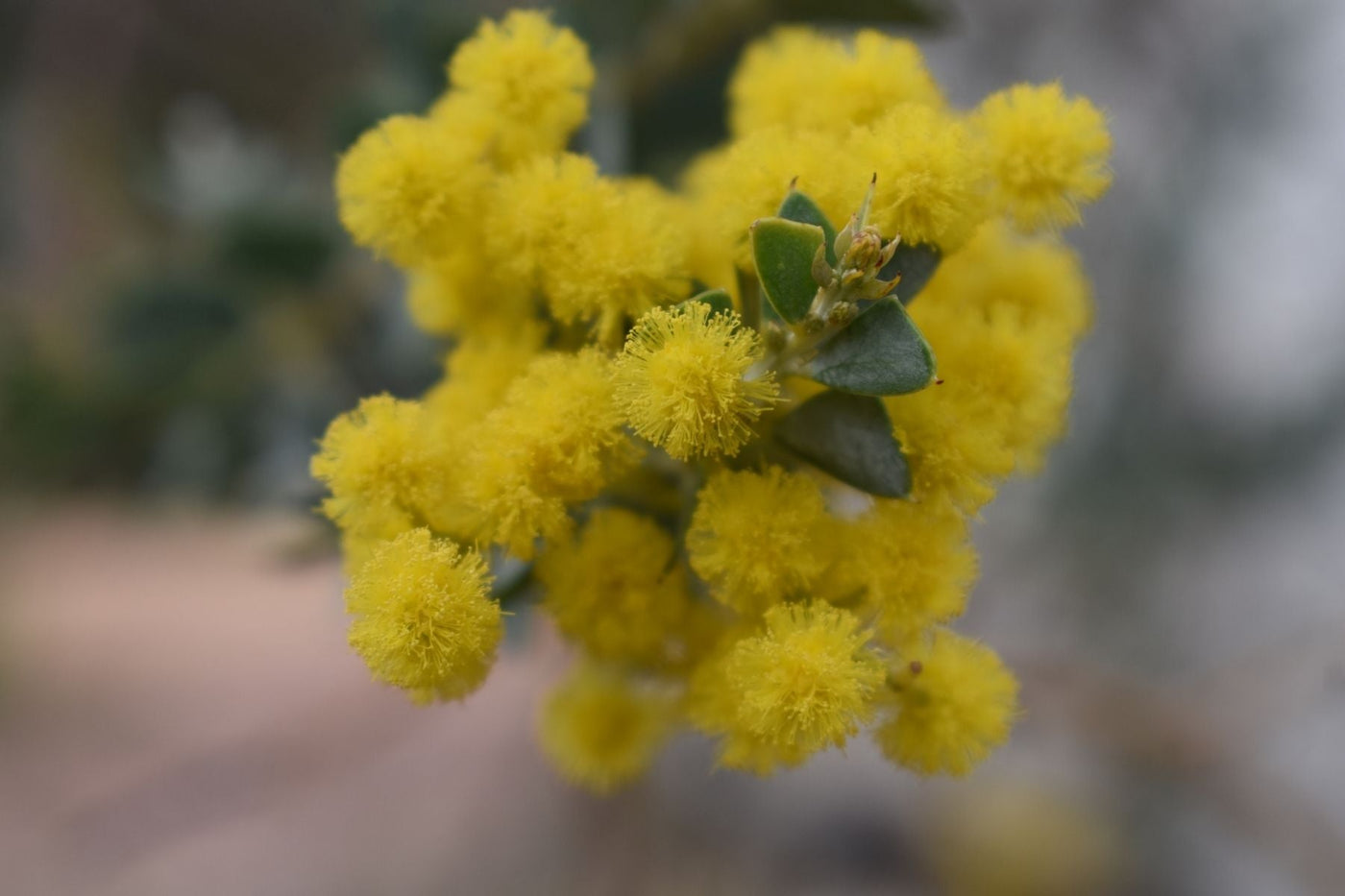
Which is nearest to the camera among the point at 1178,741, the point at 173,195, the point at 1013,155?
the point at 1013,155

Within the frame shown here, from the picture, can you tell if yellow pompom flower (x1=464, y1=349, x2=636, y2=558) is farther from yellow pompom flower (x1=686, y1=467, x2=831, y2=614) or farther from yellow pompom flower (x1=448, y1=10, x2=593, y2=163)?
yellow pompom flower (x1=448, y1=10, x2=593, y2=163)

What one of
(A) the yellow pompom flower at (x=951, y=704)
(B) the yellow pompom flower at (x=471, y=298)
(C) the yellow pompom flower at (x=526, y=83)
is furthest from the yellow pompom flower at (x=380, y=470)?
(A) the yellow pompom flower at (x=951, y=704)

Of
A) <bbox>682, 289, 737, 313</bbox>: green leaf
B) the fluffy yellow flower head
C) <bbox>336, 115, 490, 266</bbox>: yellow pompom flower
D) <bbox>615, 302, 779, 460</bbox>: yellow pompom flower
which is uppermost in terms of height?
<bbox>336, 115, 490, 266</bbox>: yellow pompom flower

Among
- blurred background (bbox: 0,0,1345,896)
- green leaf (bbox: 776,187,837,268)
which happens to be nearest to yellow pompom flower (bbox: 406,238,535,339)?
green leaf (bbox: 776,187,837,268)

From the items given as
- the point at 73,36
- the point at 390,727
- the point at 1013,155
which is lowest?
the point at 1013,155

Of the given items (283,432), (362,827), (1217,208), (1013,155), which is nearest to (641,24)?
(1013,155)

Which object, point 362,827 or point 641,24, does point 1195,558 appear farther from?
point 362,827

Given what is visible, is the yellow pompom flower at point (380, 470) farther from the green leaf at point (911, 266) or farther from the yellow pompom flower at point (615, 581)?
the green leaf at point (911, 266)
